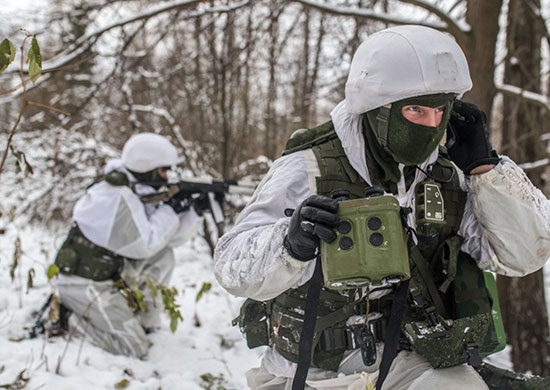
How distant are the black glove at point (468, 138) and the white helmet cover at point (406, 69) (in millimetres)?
164

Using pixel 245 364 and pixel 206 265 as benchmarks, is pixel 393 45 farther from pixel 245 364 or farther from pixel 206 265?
pixel 206 265

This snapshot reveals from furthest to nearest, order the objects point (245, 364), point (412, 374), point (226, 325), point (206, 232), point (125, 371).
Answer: point (206, 232)
point (226, 325)
point (245, 364)
point (125, 371)
point (412, 374)

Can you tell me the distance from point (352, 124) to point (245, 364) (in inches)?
91.5

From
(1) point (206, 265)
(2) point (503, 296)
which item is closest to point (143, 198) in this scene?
(1) point (206, 265)

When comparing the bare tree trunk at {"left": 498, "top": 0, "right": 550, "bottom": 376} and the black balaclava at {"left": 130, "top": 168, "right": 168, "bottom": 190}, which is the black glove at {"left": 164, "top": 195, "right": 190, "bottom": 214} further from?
the bare tree trunk at {"left": 498, "top": 0, "right": 550, "bottom": 376}

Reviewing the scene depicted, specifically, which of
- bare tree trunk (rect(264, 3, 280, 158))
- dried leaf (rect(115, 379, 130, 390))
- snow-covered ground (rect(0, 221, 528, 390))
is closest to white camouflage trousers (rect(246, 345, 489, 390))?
snow-covered ground (rect(0, 221, 528, 390))

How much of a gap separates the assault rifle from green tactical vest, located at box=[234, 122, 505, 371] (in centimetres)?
213

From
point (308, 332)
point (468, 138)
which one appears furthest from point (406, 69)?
point (308, 332)

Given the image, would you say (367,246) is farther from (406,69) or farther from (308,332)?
(406,69)

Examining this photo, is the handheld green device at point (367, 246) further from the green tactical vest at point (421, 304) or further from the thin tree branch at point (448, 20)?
the thin tree branch at point (448, 20)

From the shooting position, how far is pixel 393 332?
1639mm

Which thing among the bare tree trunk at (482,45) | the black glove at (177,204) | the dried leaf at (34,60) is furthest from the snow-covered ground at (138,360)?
the bare tree trunk at (482,45)

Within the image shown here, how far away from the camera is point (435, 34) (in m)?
1.77

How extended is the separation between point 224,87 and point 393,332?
4.46 metres
